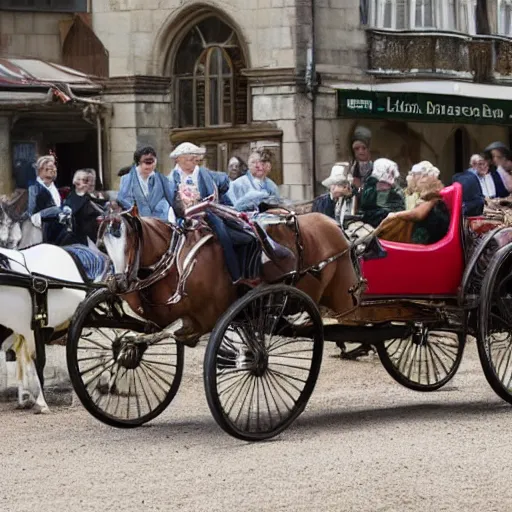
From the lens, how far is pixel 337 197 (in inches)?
562

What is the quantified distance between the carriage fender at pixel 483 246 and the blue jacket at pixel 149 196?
3.84m

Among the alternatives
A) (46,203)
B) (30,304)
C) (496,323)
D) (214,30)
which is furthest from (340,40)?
(30,304)

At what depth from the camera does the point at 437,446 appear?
10609mm

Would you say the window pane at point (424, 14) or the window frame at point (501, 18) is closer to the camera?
the window pane at point (424, 14)

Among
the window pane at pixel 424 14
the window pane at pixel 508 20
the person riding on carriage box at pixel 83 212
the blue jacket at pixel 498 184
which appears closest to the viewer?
the person riding on carriage box at pixel 83 212

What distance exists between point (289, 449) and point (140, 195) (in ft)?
18.5

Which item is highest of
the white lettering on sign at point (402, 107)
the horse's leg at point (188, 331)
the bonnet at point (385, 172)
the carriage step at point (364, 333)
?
the white lettering on sign at point (402, 107)

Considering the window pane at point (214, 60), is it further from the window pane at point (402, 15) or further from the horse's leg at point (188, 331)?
the horse's leg at point (188, 331)

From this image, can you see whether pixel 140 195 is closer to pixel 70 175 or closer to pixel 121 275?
pixel 121 275

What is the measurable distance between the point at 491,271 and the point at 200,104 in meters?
16.6

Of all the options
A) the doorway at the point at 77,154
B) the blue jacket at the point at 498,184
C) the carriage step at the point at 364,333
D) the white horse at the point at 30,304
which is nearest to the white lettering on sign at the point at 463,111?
the doorway at the point at 77,154

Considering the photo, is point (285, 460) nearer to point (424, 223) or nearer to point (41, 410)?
point (41, 410)

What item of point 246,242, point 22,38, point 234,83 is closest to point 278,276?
point 246,242

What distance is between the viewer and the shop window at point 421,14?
94.1 ft
